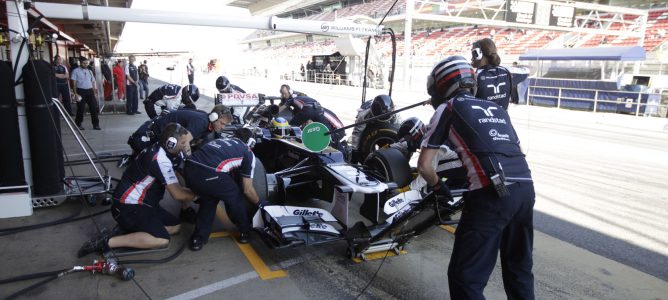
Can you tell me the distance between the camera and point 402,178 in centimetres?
431

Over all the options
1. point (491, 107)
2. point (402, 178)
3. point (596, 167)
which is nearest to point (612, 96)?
point (596, 167)

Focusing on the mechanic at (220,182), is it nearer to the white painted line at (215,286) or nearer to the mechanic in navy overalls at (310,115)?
the white painted line at (215,286)

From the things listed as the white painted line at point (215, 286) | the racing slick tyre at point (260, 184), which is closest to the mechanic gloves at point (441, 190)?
the white painted line at point (215, 286)

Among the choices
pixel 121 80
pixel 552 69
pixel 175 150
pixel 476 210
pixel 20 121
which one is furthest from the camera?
pixel 552 69

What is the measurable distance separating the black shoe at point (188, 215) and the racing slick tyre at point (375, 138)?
2373 mm

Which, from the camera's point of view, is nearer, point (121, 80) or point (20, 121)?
point (20, 121)

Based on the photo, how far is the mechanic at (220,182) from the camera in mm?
4008

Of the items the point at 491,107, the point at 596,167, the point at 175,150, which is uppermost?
the point at 491,107

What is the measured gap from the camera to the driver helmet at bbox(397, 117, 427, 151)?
174 inches

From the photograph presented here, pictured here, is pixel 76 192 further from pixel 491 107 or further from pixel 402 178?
pixel 491 107

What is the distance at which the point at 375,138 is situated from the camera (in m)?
5.91

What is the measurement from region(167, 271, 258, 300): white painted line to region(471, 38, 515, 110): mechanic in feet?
9.32

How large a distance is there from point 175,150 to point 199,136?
200 centimetres

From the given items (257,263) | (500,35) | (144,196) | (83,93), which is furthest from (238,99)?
(500,35)
